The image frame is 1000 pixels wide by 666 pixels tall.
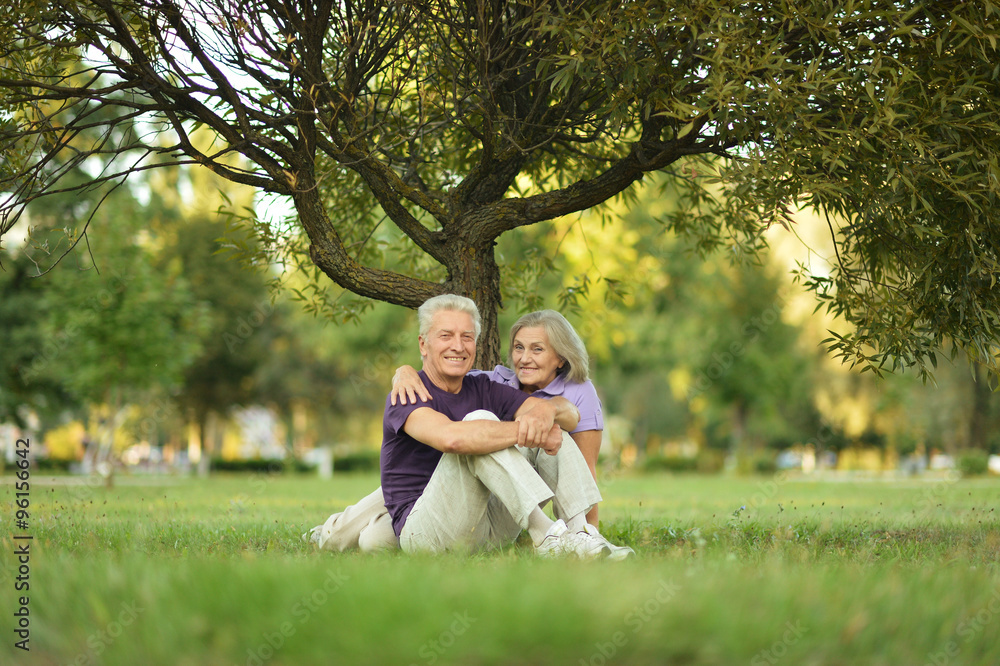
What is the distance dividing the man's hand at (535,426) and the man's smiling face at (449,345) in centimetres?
59

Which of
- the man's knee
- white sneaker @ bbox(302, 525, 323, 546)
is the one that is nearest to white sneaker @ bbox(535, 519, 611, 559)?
the man's knee

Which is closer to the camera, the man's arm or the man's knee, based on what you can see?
the man's arm

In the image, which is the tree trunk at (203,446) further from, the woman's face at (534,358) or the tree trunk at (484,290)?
the woman's face at (534,358)

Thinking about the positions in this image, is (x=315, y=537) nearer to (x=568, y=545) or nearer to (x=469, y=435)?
(x=469, y=435)

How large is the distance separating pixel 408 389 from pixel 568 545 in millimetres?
1382

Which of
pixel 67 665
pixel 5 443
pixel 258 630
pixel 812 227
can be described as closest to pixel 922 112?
pixel 258 630

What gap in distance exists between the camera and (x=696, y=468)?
3128 cm

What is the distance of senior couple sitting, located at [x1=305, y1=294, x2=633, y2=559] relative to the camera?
15.3ft

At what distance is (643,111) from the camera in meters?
6.44

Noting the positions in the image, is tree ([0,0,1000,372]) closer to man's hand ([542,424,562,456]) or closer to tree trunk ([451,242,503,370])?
tree trunk ([451,242,503,370])

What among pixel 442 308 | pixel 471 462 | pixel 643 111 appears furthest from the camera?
pixel 643 111

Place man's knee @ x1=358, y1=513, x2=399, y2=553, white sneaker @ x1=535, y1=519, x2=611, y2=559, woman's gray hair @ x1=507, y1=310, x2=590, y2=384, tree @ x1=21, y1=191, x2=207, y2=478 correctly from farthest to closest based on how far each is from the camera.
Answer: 1. tree @ x1=21, y1=191, x2=207, y2=478
2. woman's gray hair @ x1=507, y1=310, x2=590, y2=384
3. man's knee @ x1=358, y1=513, x2=399, y2=553
4. white sneaker @ x1=535, y1=519, x2=611, y2=559

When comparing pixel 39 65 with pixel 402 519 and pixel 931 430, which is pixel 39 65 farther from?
pixel 931 430

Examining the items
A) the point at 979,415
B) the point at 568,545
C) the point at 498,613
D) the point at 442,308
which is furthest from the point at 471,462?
the point at 979,415
